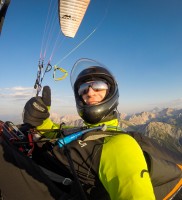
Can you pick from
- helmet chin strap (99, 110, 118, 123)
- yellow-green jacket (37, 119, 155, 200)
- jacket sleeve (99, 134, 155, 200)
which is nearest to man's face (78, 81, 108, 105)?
helmet chin strap (99, 110, 118, 123)

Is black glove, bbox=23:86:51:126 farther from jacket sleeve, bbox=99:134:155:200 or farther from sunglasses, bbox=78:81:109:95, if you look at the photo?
jacket sleeve, bbox=99:134:155:200

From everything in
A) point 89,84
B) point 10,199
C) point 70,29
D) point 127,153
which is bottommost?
point 10,199

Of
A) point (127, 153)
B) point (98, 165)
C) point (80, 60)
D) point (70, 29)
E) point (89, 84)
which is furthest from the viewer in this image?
point (70, 29)

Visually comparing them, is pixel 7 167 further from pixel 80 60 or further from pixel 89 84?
pixel 80 60

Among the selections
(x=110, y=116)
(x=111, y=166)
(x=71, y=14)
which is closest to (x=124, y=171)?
(x=111, y=166)

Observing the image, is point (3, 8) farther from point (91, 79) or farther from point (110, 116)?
point (110, 116)

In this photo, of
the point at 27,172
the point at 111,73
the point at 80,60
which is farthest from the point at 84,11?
the point at 27,172
